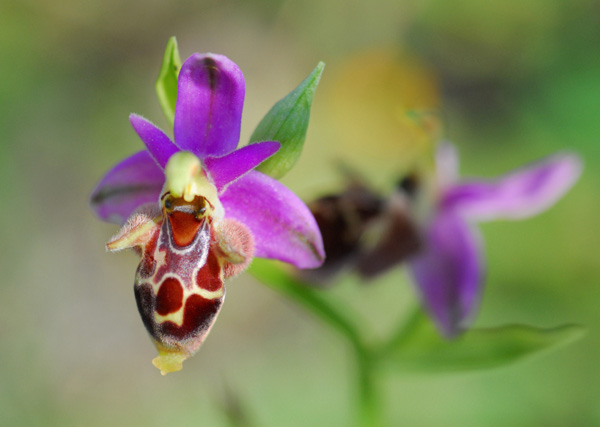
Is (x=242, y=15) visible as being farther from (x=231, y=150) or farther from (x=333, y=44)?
(x=231, y=150)

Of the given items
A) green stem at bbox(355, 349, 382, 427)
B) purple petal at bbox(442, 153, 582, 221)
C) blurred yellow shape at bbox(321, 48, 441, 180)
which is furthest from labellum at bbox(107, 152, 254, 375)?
blurred yellow shape at bbox(321, 48, 441, 180)

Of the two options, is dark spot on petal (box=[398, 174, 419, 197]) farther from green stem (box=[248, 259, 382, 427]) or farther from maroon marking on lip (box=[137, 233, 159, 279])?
maroon marking on lip (box=[137, 233, 159, 279])

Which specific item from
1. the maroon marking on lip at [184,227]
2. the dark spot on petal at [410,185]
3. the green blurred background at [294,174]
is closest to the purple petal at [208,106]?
the maroon marking on lip at [184,227]

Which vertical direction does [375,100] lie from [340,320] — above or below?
above

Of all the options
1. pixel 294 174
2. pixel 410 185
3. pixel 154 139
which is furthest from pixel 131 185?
pixel 294 174

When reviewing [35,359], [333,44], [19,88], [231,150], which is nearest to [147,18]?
[19,88]

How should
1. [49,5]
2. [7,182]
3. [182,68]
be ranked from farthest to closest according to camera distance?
[49,5]
[7,182]
[182,68]

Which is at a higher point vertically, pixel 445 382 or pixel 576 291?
pixel 576 291

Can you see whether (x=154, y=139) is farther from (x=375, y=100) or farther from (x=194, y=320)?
(x=375, y=100)
